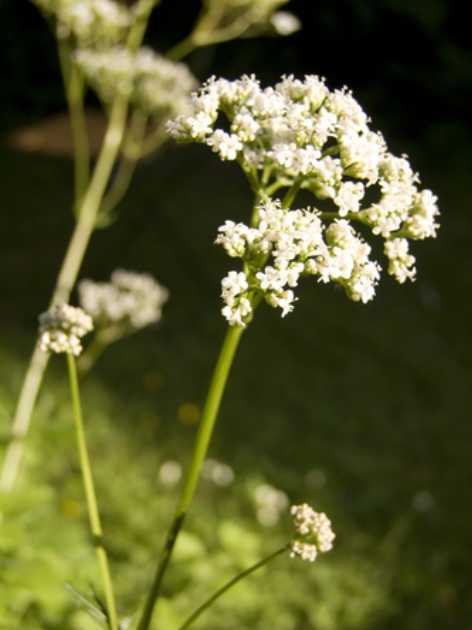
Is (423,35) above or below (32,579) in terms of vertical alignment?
above

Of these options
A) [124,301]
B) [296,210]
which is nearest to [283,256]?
[296,210]

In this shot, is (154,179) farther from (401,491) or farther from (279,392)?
(401,491)

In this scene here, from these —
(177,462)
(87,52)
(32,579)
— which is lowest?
(32,579)

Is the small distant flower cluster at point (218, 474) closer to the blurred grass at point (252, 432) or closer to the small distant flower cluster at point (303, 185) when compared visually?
the blurred grass at point (252, 432)

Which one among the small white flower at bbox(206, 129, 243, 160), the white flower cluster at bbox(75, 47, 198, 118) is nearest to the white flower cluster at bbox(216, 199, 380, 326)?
the small white flower at bbox(206, 129, 243, 160)

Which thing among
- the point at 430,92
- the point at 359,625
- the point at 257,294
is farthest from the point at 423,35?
the point at 257,294

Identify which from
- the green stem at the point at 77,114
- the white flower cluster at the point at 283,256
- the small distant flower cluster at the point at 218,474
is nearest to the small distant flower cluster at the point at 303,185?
the white flower cluster at the point at 283,256

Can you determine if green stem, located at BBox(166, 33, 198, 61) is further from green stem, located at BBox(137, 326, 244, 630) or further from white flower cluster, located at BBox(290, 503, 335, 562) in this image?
white flower cluster, located at BBox(290, 503, 335, 562)
